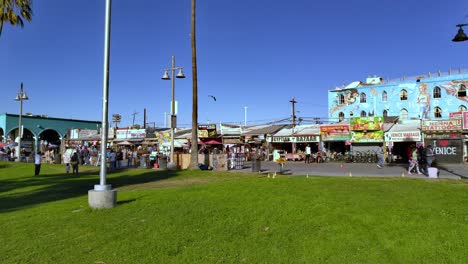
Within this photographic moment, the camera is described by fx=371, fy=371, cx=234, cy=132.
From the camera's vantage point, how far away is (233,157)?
85.8 ft

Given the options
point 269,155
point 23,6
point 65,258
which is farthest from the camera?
point 269,155

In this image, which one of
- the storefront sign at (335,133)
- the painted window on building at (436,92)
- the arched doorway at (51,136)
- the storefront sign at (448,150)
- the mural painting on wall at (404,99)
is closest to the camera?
the storefront sign at (448,150)

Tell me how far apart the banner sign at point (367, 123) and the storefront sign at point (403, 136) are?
1.10 meters

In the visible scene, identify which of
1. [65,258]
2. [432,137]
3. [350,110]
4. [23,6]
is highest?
[23,6]

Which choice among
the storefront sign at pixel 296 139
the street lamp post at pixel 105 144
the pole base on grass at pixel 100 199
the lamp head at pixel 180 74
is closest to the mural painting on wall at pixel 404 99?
the storefront sign at pixel 296 139

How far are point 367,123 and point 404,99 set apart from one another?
1533 cm

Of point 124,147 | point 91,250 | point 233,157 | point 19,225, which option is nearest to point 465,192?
point 91,250

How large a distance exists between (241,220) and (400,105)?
146 ft

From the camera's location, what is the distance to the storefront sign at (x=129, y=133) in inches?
1892

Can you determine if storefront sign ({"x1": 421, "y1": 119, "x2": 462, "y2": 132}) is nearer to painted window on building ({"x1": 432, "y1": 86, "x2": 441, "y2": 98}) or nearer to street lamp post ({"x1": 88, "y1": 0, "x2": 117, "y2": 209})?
painted window on building ({"x1": 432, "y1": 86, "x2": 441, "y2": 98})

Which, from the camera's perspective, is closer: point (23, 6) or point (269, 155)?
Result: point (23, 6)

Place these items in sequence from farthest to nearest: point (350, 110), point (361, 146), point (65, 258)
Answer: point (350, 110) → point (361, 146) → point (65, 258)

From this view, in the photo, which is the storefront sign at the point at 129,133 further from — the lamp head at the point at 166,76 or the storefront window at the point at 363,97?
the storefront window at the point at 363,97

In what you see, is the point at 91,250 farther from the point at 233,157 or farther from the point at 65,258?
the point at 233,157
